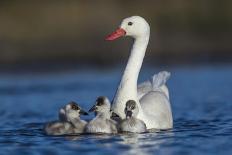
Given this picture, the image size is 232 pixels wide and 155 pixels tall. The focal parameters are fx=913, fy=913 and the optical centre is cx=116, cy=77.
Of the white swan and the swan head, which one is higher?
the swan head

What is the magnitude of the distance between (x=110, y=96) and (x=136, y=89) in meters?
7.96

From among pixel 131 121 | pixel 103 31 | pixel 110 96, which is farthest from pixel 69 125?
pixel 103 31

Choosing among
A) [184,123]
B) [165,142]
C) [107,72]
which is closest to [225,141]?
[165,142]

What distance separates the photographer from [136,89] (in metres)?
→ 15.7

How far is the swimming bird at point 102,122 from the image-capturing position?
598 inches

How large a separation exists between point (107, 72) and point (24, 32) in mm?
8750

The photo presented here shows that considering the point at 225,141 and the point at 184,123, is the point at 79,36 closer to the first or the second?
the point at 184,123

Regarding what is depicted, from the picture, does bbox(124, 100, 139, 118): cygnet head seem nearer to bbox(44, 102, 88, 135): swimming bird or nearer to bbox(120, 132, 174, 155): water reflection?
bbox(120, 132, 174, 155): water reflection

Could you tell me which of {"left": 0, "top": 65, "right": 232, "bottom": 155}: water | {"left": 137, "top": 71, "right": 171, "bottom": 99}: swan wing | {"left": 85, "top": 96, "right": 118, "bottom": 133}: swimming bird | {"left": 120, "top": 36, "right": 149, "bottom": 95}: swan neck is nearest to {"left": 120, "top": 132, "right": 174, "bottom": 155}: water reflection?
{"left": 0, "top": 65, "right": 232, "bottom": 155}: water

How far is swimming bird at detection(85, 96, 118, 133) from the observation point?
15.2 metres

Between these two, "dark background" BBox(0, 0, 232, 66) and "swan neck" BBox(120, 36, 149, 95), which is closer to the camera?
"swan neck" BBox(120, 36, 149, 95)

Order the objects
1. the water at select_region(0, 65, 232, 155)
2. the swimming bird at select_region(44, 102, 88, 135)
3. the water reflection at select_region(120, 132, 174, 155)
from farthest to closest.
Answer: the swimming bird at select_region(44, 102, 88, 135) < the water at select_region(0, 65, 232, 155) < the water reflection at select_region(120, 132, 174, 155)

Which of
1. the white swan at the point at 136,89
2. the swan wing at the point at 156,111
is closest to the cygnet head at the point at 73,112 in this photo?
the white swan at the point at 136,89

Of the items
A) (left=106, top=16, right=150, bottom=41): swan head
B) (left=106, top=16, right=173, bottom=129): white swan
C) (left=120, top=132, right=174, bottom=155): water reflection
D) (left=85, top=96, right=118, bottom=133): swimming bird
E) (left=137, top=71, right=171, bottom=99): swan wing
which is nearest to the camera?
(left=120, top=132, right=174, bottom=155): water reflection
